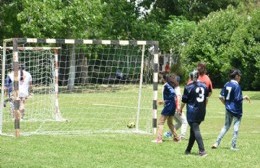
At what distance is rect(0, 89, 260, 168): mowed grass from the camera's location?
11102mm

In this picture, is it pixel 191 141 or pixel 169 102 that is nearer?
pixel 191 141

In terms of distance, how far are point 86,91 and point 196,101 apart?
15968mm

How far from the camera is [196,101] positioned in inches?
486

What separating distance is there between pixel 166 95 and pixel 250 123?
6.76 meters

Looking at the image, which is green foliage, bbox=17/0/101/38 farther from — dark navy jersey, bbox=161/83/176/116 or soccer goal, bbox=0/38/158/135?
dark navy jersey, bbox=161/83/176/116

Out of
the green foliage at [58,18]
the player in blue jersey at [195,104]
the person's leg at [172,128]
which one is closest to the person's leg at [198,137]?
the player in blue jersey at [195,104]

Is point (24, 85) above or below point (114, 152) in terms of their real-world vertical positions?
above

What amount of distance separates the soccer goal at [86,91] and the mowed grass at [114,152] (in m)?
1.37

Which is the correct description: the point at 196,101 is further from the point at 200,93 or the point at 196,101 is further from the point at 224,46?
the point at 224,46

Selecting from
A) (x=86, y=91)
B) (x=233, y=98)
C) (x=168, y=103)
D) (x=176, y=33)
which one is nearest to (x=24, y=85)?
(x=168, y=103)

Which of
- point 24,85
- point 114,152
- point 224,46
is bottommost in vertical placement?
point 114,152

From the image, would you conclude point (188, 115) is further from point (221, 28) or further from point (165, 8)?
point (165, 8)

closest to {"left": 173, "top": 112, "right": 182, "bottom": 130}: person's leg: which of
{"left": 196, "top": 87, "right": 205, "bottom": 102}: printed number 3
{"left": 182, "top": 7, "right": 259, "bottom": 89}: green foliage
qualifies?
{"left": 196, "top": 87, "right": 205, "bottom": 102}: printed number 3

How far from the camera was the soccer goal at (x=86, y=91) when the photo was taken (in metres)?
16.7
